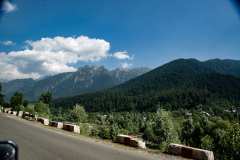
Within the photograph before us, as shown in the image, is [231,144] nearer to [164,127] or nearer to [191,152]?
[191,152]

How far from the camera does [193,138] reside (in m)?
60.7

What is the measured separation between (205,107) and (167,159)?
17045 cm

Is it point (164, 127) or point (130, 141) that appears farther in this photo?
point (164, 127)

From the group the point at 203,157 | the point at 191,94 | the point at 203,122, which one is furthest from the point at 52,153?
the point at 191,94

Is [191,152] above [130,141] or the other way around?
above

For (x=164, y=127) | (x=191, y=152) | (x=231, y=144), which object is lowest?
(x=164, y=127)

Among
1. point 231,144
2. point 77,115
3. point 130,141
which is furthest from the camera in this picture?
point 77,115

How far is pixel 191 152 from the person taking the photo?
7.43 m

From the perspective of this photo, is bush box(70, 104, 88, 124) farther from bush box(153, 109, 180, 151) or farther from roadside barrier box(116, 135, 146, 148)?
roadside barrier box(116, 135, 146, 148)

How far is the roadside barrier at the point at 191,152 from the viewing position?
22.6ft

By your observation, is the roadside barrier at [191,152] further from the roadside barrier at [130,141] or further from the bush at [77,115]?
the bush at [77,115]

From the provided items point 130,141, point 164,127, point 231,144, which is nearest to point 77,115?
point 164,127

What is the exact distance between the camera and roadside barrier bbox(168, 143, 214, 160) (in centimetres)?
689

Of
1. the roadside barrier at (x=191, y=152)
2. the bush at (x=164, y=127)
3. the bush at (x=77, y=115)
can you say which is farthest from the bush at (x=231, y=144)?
the bush at (x=77, y=115)
